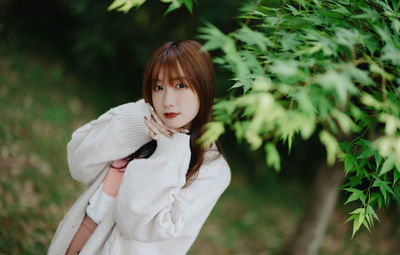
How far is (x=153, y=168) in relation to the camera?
4.82 ft

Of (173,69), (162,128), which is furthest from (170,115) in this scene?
(173,69)

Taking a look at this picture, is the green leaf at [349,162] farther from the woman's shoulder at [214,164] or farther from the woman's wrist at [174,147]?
the woman's wrist at [174,147]

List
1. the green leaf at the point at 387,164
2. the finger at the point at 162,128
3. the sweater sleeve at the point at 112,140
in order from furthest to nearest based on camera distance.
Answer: the sweater sleeve at the point at 112,140, the finger at the point at 162,128, the green leaf at the point at 387,164

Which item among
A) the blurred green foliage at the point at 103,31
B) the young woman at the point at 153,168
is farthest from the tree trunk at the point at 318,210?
the young woman at the point at 153,168

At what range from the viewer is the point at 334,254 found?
484cm

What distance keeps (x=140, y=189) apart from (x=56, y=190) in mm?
3091

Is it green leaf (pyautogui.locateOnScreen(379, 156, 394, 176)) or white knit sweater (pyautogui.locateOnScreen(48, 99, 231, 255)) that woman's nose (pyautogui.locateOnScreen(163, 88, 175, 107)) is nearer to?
white knit sweater (pyautogui.locateOnScreen(48, 99, 231, 255))

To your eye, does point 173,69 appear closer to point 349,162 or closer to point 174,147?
point 174,147

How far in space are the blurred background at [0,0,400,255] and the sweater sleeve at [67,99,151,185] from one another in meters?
1.99

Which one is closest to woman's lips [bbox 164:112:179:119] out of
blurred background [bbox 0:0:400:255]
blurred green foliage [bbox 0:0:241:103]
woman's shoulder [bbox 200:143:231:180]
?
woman's shoulder [bbox 200:143:231:180]

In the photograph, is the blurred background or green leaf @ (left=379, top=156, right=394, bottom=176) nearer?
green leaf @ (left=379, top=156, right=394, bottom=176)

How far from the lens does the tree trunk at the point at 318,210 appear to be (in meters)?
3.87

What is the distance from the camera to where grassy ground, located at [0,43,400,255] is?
345cm

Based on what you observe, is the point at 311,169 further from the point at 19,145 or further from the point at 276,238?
the point at 19,145
